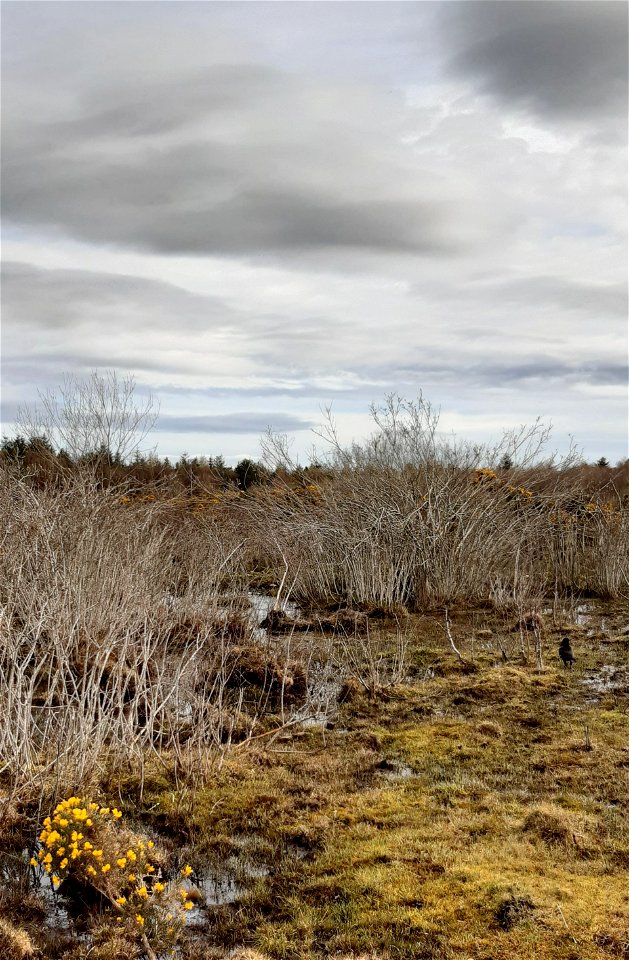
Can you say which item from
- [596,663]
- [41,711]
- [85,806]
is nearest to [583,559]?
[596,663]

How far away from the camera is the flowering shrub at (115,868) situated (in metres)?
4.10

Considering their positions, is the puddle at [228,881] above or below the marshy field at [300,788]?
below

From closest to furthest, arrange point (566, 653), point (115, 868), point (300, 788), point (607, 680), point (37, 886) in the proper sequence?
point (115, 868)
point (37, 886)
point (300, 788)
point (607, 680)
point (566, 653)

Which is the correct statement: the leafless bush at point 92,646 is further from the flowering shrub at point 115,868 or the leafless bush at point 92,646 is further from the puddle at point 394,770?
the puddle at point 394,770

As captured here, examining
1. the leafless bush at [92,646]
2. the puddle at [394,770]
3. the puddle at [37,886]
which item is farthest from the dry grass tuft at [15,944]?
the puddle at [394,770]

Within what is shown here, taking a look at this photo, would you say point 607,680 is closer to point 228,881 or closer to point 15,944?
point 228,881

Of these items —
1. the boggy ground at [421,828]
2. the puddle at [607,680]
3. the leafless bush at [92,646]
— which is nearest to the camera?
the boggy ground at [421,828]

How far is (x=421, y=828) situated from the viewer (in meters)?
5.13

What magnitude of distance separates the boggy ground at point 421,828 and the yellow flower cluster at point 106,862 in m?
0.23

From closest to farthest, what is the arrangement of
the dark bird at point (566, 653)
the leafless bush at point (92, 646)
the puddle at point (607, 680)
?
the leafless bush at point (92, 646) < the puddle at point (607, 680) < the dark bird at point (566, 653)

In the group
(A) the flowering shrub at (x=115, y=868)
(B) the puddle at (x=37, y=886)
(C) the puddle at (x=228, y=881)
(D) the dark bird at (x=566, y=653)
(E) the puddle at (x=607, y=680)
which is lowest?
(B) the puddle at (x=37, y=886)

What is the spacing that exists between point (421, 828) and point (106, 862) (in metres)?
1.97

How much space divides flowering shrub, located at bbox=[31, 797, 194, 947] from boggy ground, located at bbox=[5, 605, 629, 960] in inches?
6.3

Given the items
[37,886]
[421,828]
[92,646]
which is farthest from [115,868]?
[92,646]
